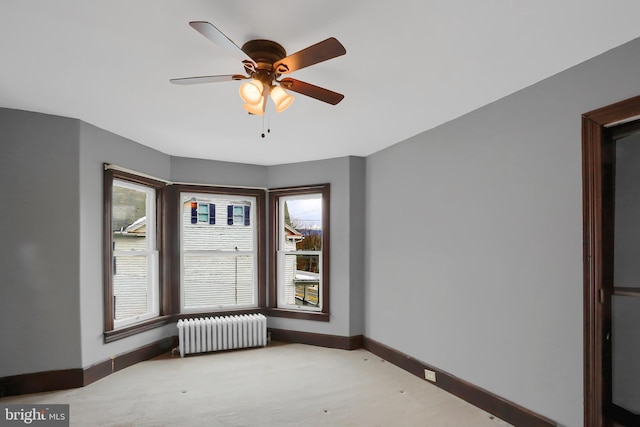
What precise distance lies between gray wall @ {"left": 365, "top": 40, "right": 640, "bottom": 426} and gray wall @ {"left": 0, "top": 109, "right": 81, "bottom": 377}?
3.29 m

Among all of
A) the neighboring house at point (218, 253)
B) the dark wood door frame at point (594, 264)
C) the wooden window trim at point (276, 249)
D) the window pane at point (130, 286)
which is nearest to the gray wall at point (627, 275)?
A: the dark wood door frame at point (594, 264)

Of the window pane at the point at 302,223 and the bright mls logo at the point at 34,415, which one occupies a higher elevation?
the window pane at the point at 302,223

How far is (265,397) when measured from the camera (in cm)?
321

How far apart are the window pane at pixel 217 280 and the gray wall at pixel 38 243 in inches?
62.6

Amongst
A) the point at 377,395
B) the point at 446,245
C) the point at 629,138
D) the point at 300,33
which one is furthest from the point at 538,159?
the point at 377,395

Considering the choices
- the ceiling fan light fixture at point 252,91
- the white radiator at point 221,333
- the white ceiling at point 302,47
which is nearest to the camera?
the white ceiling at point 302,47

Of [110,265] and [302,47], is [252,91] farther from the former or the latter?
[110,265]

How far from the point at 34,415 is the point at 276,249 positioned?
3007 mm

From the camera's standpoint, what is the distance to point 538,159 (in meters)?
2.58

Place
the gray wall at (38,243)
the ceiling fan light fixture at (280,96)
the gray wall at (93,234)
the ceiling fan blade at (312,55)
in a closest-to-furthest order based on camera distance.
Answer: the ceiling fan blade at (312,55)
the ceiling fan light fixture at (280,96)
the gray wall at (38,243)
the gray wall at (93,234)

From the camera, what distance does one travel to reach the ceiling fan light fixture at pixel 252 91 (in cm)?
204

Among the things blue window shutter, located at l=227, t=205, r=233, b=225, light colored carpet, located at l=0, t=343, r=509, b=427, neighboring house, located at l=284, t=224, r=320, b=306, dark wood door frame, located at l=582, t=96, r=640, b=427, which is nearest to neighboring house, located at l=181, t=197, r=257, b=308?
blue window shutter, located at l=227, t=205, r=233, b=225

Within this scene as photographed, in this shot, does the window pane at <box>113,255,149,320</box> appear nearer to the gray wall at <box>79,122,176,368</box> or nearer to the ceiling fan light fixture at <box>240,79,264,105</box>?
the gray wall at <box>79,122,176,368</box>

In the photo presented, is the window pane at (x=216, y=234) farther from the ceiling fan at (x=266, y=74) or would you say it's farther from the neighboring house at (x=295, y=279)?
the ceiling fan at (x=266, y=74)
